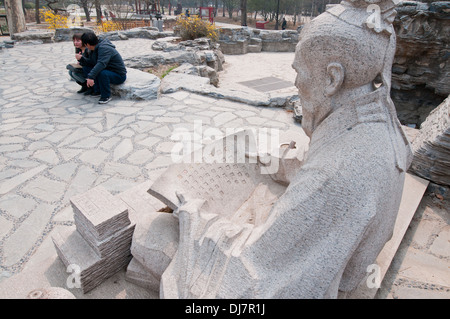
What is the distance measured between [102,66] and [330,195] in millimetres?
4899

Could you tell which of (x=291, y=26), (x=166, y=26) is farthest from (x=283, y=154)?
(x=291, y=26)

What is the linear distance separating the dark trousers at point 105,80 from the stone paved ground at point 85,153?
227 millimetres

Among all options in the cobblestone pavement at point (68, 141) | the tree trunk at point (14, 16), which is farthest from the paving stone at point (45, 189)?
the tree trunk at point (14, 16)

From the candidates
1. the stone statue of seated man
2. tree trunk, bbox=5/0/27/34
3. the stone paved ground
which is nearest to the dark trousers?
the stone paved ground

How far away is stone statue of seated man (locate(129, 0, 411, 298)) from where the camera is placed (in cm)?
113

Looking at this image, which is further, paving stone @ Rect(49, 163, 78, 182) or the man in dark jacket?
the man in dark jacket

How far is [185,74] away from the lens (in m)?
6.74

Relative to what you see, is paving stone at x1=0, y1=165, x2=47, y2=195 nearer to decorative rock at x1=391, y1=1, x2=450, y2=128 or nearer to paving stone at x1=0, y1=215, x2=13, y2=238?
paving stone at x1=0, y1=215, x2=13, y2=238

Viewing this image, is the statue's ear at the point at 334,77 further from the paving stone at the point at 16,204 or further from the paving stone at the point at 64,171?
the paving stone at the point at 64,171

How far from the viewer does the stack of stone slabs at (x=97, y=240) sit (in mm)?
1762

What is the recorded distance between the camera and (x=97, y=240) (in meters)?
1.77

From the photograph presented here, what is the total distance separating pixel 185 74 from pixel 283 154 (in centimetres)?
521

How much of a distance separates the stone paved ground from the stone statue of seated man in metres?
1.04

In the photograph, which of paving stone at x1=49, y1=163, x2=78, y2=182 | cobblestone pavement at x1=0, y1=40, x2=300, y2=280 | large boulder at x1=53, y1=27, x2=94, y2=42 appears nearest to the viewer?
cobblestone pavement at x1=0, y1=40, x2=300, y2=280
